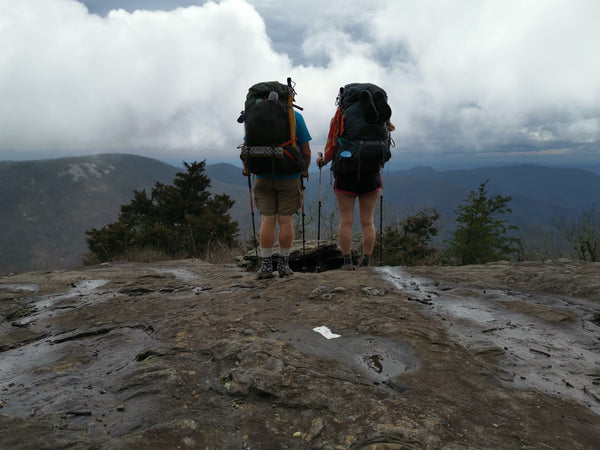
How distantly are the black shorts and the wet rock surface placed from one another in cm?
135

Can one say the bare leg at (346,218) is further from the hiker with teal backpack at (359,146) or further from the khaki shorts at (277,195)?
the khaki shorts at (277,195)

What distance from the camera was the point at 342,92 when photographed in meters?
5.44

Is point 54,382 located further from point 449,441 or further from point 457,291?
point 457,291

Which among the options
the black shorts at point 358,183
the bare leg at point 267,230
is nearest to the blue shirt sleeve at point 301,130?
the black shorts at point 358,183

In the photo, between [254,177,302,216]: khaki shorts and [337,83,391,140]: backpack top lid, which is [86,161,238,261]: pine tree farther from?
[337,83,391,140]: backpack top lid

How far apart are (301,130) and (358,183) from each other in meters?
1.13

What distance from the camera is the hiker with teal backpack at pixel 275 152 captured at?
4.66 metres

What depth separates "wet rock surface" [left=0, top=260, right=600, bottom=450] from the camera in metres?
1.86

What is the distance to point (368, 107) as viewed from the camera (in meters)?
5.05

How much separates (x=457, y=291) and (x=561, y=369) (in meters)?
2.12

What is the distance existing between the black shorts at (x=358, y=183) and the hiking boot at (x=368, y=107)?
767mm

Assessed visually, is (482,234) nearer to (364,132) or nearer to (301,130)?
(364,132)

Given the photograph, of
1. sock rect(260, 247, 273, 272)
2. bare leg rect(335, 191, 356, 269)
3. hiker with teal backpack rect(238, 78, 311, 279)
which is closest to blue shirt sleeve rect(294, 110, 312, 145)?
hiker with teal backpack rect(238, 78, 311, 279)

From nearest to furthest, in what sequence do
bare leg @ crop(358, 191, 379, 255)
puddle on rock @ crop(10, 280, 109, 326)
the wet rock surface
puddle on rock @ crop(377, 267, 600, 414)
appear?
the wet rock surface, puddle on rock @ crop(377, 267, 600, 414), puddle on rock @ crop(10, 280, 109, 326), bare leg @ crop(358, 191, 379, 255)
